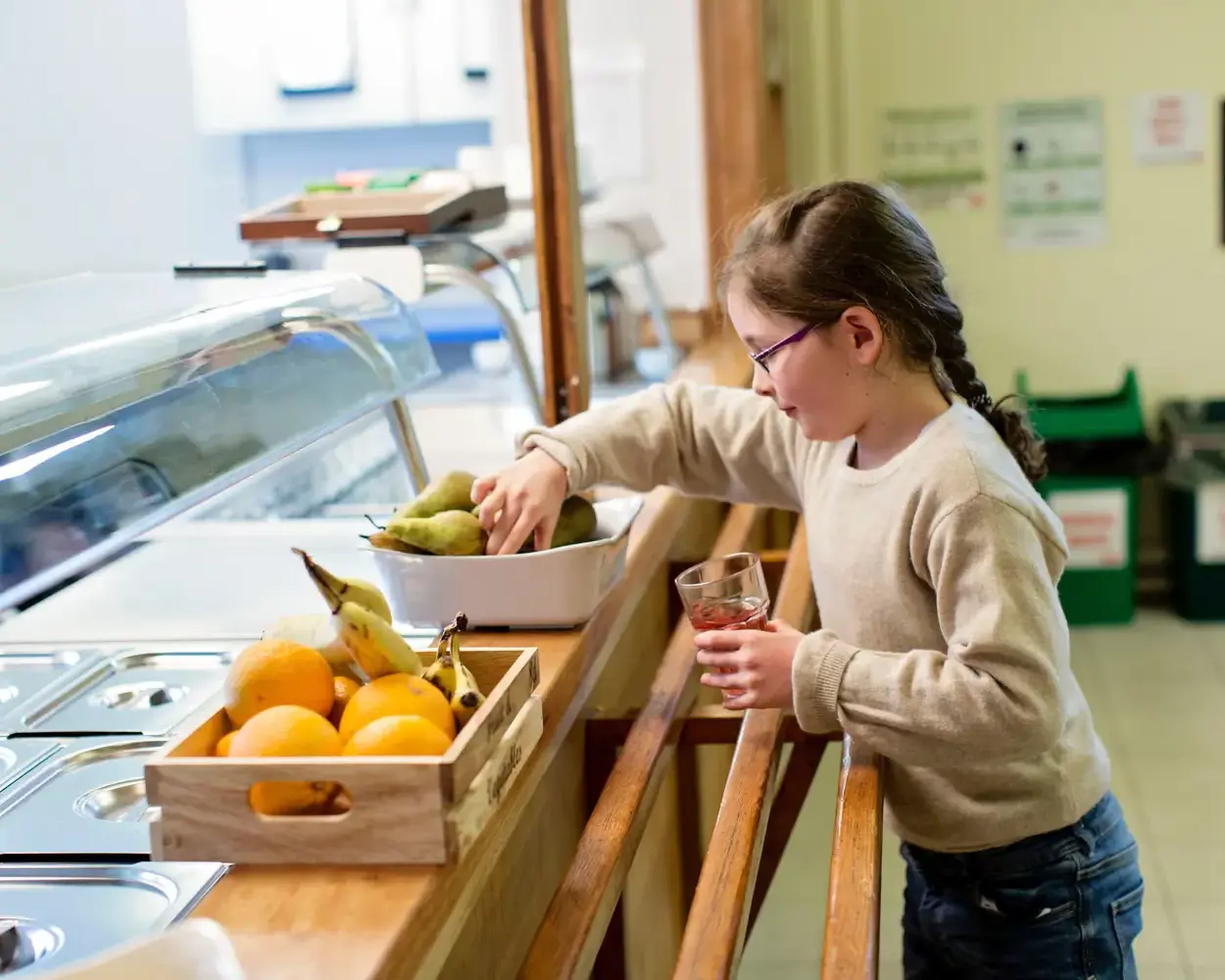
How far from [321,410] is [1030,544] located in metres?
0.76

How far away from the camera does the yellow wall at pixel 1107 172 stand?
471 centimetres

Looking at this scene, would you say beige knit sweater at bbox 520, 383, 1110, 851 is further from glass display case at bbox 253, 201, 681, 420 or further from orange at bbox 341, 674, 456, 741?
glass display case at bbox 253, 201, 681, 420

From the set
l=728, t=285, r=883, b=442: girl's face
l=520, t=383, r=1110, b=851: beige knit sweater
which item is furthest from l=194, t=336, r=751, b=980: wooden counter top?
l=728, t=285, r=883, b=442: girl's face

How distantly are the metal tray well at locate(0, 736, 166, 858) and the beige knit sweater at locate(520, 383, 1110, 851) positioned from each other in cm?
58

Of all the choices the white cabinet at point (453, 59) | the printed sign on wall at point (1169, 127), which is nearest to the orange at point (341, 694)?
the white cabinet at point (453, 59)

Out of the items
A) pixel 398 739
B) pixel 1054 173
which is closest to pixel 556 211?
pixel 398 739

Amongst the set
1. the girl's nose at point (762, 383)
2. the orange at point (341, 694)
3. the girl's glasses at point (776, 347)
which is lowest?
the orange at point (341, 694)

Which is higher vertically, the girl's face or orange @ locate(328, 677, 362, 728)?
the girl's face

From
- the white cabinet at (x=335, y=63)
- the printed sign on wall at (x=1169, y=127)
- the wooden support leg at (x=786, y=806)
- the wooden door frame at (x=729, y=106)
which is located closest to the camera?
the wooden support leg at (x=786, y=806)

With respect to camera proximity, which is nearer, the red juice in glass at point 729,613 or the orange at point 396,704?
the orange at point 396,704

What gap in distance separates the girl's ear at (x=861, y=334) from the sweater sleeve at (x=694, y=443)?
252 mm

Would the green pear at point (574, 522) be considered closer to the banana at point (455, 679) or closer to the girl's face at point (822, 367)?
the girl's face at point (822, 367)

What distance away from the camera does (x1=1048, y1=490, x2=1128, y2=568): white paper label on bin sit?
15.1 feet

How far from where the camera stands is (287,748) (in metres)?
1.03
